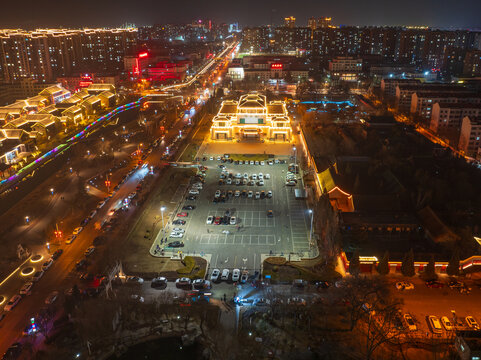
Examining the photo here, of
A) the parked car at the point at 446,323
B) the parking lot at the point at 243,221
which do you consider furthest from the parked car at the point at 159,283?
the parked car at the point at 446,323

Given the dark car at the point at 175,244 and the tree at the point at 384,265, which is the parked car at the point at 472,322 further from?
the dark car at the point at 175,244

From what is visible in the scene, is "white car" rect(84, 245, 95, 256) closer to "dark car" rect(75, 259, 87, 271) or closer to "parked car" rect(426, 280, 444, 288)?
"dark car" rect(75, 259, 87, 271)

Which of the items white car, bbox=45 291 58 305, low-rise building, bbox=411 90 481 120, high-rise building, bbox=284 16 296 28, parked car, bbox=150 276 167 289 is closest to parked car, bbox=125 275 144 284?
parked car, bbox=150 276 167 289

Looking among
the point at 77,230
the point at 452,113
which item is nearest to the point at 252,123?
the point at 452,113

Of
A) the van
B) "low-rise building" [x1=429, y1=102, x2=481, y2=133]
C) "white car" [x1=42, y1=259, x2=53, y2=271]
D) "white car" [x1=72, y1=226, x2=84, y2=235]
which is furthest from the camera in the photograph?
"low-rise building" [x1=429, y1=102, x2=481, y2=133]

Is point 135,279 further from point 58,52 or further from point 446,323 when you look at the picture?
point 58,52

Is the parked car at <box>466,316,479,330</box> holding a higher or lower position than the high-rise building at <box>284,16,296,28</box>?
lower
